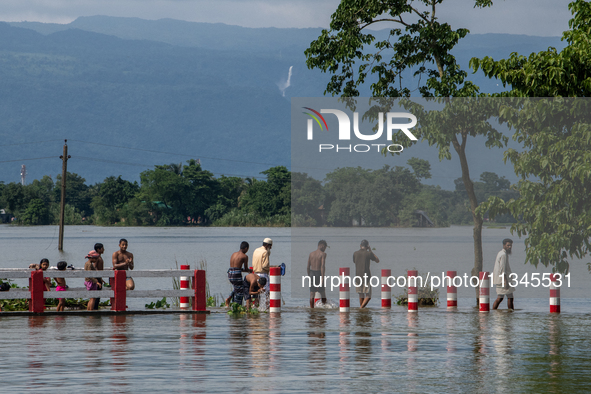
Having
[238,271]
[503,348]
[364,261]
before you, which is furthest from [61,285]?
[503,348]

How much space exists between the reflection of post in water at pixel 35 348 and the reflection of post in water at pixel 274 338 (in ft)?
9.09

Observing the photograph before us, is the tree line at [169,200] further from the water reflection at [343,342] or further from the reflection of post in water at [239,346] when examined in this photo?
the reflection of post in water at [239,346]

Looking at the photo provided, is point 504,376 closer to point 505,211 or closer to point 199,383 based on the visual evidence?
point 199,383

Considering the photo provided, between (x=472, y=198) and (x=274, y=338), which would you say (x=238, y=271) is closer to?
(x=274, y=338)

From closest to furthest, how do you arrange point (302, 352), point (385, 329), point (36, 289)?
point (302, 352), point (385, 329), point (36, 289)

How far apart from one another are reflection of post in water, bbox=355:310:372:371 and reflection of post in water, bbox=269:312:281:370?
3.66 ft

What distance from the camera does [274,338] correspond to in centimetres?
1447

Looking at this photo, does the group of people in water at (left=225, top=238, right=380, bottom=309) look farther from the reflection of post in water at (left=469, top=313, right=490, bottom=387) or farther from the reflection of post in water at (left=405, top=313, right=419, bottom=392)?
the reflection of post in water at (left=469, top=313, right=490, bottom=387)

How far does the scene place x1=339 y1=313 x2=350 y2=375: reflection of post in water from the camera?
11.1 m

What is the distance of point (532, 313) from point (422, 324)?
4.09 m

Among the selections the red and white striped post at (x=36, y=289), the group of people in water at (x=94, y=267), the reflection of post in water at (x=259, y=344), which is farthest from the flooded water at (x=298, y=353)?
the group of people in water at (x=94, y=267)

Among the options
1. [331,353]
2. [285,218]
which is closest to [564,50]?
[331,353]

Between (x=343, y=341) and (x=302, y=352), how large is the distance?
5.09 feet

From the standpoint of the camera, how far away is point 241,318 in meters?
18.4
